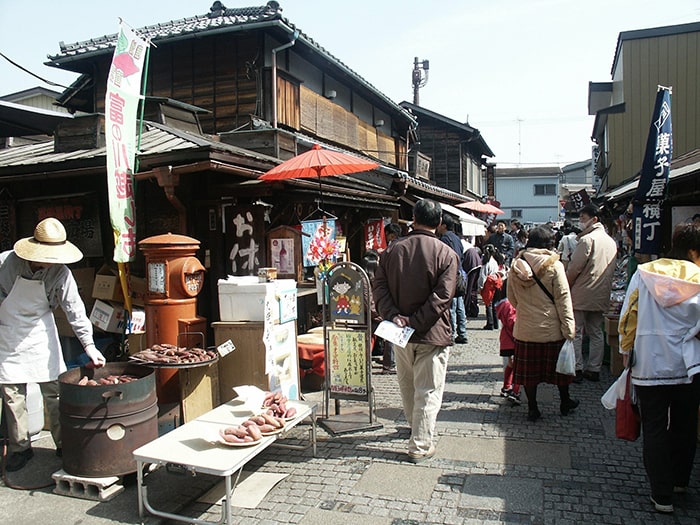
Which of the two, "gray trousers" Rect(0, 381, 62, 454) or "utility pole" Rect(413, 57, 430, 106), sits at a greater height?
"utility pole" Rect(413, 57, 430, 106)

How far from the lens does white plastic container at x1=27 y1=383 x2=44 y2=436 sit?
5707 mm

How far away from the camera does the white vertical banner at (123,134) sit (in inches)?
227

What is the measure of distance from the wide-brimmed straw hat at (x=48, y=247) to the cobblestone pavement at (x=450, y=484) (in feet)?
6.69

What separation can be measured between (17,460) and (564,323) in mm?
5627

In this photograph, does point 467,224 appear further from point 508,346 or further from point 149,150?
point 149,150

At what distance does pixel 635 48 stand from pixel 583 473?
16.9 metres

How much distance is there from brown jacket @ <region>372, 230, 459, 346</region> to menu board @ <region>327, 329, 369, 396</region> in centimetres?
98

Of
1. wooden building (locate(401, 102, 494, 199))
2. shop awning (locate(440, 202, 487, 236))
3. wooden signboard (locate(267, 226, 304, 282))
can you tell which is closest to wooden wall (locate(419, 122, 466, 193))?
wooden building (locate(401, 102, 494, 199))

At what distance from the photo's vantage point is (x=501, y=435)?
18.5 feet

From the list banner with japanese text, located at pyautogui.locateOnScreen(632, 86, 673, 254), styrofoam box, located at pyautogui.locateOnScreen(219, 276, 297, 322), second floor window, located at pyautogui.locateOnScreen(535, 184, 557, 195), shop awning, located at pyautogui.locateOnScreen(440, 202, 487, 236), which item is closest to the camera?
styrofoam box, located at pyautogui.locateOnScreen(219, 276, 297, 322)

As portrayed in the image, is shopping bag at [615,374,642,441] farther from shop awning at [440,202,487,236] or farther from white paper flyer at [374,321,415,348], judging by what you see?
shop awning at [440,202,487,236]

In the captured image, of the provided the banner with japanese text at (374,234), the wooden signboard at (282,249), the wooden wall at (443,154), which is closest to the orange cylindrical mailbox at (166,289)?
the wooden signboard at (282,249)

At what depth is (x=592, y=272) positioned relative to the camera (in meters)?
7.28

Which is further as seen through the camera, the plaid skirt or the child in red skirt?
the child in red skirt
